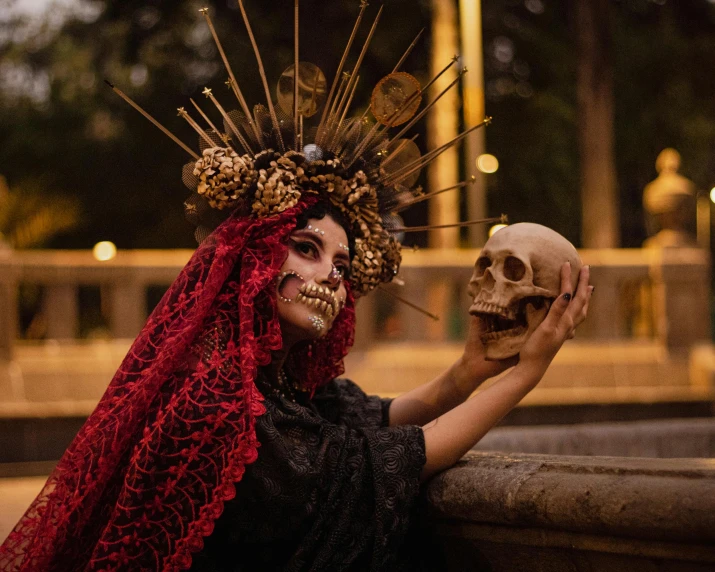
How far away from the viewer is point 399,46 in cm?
2112

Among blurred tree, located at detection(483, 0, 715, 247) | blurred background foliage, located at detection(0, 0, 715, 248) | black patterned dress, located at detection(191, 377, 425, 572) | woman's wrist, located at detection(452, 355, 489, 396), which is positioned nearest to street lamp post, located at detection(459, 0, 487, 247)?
blurred background foliage, located at detection(0, 0, 715, 248)

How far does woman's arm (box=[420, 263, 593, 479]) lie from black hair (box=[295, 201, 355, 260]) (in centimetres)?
66

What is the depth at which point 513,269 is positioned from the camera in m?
3.20

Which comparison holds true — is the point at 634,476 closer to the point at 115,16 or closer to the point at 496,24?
the point at 115,16

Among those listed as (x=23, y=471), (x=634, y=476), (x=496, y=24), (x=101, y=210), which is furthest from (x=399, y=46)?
(x=634, y=476)

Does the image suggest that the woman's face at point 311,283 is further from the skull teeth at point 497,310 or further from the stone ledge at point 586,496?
the stone ledge at point 586,496

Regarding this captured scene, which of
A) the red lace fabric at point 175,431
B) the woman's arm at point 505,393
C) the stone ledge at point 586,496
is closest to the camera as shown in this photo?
the stone ledge at point 586,496

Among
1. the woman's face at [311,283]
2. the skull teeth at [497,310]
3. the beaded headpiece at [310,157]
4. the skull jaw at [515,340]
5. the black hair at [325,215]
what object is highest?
the beaded headpiece at [310,157]

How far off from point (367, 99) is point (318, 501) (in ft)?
60.2

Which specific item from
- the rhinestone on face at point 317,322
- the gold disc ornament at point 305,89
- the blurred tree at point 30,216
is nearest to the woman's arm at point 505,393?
the rhinestone on face at point 317,322

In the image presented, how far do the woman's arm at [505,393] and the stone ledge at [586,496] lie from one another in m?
0.06

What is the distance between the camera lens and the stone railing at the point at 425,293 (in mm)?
10070

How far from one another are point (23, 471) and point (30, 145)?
1954 cm

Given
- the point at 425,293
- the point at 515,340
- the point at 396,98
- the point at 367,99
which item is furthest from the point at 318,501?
the point at 367,99
